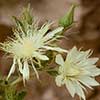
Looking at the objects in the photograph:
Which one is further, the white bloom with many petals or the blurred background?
the blurred background

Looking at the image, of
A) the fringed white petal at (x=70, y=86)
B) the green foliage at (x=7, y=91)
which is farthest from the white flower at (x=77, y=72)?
the green foliage at (x=7, y=91)

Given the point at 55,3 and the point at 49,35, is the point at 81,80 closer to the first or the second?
the point at 49,35

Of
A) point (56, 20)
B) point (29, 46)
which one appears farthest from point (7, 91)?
point (56, 20)

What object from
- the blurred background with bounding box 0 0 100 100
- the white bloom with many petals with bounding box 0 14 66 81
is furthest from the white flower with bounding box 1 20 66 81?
the blurred background with bounding box 0 0 100 100

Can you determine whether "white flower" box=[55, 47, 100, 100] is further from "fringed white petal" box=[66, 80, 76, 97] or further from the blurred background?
the blurred background

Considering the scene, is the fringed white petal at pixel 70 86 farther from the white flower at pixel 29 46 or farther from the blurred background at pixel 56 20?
the blurred background at pixel 56 20

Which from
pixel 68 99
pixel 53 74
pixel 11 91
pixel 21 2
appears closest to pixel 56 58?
pixel 53 74

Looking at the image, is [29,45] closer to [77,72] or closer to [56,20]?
[77,72]
